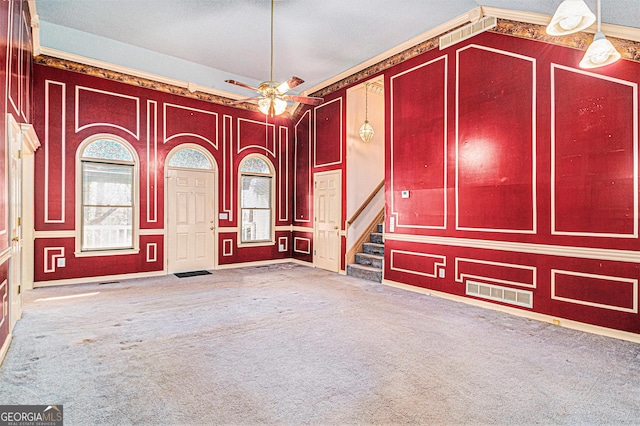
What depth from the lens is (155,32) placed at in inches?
209

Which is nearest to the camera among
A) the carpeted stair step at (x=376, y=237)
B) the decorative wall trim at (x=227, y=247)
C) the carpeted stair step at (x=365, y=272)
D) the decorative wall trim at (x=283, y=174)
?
the carpeted stair step at (x=365, y=272)

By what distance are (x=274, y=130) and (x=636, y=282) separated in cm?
664

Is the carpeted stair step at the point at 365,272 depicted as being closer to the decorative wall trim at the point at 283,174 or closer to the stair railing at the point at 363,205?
the stair railing at the point at 363,205

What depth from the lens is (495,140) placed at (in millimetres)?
4391

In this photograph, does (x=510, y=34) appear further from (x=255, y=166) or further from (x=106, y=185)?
(x=106, y=185)

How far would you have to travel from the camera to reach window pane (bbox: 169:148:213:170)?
263 inches

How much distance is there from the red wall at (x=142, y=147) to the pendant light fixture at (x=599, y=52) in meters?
6.01

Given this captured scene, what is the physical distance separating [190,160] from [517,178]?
562cm

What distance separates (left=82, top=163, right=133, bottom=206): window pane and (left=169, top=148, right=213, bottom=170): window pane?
80 cm

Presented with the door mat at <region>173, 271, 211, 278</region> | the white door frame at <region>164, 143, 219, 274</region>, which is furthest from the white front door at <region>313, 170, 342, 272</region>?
the door mat at <region>173, 271, 211, 278</region>

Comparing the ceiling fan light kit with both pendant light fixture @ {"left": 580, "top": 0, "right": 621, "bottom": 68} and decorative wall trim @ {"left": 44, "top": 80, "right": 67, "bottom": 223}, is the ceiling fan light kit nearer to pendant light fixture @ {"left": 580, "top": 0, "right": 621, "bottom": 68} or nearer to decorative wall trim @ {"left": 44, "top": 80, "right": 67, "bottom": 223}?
pendant light fixture @ {"left": 580, "top": 0, "right": 621, "bottom": 68}

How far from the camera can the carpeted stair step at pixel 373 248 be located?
649 centimetres

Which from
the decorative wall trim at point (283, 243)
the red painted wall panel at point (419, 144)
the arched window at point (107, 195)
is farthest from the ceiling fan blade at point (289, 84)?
the decorative wall trim at point (283, 243)


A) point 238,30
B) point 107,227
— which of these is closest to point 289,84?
point 238,30
